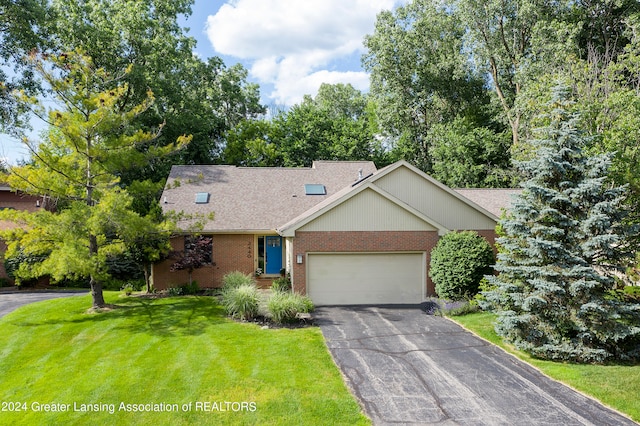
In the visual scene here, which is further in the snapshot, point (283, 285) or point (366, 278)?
point (283, 285)

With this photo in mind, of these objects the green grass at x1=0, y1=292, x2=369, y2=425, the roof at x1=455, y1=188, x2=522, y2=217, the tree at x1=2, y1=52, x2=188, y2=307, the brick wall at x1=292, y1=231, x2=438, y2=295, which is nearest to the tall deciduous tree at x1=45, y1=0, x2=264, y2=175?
the tree at x1=2, y1=52, x2=188, y2=307

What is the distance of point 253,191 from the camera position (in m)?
21.2

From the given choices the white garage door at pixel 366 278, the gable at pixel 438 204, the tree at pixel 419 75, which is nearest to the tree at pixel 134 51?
the white garage door at pixel 366 278

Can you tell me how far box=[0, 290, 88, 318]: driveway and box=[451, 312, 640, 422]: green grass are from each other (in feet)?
Answer: 59.2

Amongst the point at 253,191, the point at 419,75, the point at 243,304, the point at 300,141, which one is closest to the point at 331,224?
the point at 243,304

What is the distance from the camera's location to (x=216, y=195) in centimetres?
2041

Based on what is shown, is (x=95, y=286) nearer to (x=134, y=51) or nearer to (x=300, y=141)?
(x=134, y=51)

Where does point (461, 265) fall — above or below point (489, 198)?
below

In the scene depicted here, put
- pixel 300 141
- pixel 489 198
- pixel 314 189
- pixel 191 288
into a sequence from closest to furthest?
pixel 191 288, pixel 489 198, pixel 314 189, pixel 300 141

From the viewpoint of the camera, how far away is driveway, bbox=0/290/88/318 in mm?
15930

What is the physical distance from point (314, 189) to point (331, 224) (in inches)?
272

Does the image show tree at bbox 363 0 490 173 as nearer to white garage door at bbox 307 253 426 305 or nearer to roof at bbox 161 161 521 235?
roof at bbox 161 161 521 235

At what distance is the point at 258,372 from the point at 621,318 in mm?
9279

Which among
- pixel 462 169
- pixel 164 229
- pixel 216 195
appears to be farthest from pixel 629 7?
pixel 164 229
